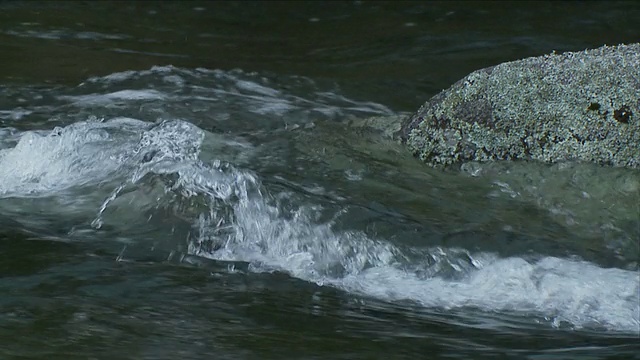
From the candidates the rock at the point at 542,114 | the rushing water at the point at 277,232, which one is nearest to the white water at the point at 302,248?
the rushing water at the point at 277,232

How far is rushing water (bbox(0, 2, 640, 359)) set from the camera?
3223 millimetres

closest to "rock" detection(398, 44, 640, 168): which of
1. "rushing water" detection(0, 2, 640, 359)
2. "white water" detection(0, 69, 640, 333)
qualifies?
"rushing water" detection(0, 2, 640, 359)

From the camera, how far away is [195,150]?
4984 mm

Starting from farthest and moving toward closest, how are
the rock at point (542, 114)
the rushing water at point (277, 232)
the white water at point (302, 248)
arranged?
the rock at point (542, 114)
the white water at point (302, 248)
the rushing water at point (277, 232)

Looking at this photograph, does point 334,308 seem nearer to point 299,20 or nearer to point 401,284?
point 401,284

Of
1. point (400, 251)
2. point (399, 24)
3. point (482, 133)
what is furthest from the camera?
point (399, 24)

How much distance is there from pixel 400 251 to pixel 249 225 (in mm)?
605

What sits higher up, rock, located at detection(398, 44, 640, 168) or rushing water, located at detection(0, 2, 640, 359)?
rock, located at detection(398, 44, 640, 168)

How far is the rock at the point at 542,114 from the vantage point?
4941 millimetres

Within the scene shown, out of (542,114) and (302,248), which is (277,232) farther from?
(542,114)

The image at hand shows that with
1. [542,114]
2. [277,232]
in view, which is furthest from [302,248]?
[542,114]

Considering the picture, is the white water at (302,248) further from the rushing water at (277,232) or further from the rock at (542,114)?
the rock at (542,114)

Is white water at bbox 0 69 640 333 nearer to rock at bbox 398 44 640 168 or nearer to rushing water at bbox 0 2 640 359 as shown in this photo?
rushing water at bbox 0 2 640 359

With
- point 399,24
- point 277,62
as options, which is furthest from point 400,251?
point 399,24
